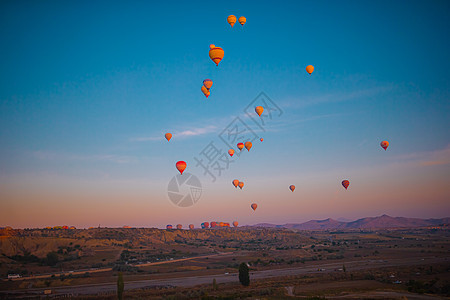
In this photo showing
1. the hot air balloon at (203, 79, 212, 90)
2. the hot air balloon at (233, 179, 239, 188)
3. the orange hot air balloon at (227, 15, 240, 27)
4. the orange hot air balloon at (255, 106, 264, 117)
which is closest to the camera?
the orange hot air balloon at (227, 15, 240, 27)

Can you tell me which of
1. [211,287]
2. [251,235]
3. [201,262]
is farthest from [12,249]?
[251,235]

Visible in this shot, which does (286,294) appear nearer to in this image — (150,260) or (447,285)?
(447,285)

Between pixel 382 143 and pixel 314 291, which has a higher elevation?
pixel 382 143

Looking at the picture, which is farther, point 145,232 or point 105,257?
point 145,232

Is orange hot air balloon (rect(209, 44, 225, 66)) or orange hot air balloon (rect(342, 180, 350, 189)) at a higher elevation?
orange hot air balloon (rect(209, 44, 225, 66))

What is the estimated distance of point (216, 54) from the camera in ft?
143

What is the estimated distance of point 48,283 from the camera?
41594mm

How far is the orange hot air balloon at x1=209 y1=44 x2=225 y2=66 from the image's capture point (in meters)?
43.6

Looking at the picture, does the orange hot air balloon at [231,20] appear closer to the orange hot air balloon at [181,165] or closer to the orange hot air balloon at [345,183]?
the orange hot air balloon at [181,165]

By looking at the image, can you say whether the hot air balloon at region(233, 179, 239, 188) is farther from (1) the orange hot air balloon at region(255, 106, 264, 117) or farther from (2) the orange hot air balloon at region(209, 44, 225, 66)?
(2) the orange hot air balloon at region(209, 44, 225, 66)

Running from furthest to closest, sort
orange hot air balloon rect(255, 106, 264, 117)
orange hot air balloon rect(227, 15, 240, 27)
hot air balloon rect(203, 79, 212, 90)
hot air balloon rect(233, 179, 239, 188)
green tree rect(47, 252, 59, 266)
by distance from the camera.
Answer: hot air balloon rect(233, 179, 239, 188) → green tree rect(47, 252, 59, 266) → orange hot air balloon rect(255, 106, 264, 117) → hot air balloon rect(203, 79, 212, 90) → orange hot air balloon rect(227, 15, 240, 27)

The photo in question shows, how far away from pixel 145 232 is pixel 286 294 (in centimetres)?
8833

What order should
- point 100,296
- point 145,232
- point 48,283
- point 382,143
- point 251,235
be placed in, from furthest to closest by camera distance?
point 251,235
point 145,232
point 382,143
point 48,283
point 100,296

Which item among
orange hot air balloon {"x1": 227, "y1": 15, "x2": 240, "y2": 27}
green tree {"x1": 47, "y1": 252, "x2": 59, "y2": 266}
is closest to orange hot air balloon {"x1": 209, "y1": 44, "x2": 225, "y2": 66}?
orange hot air balloon {"x1": 227, "y1": 15, "x2": 240, "y2": 27}
